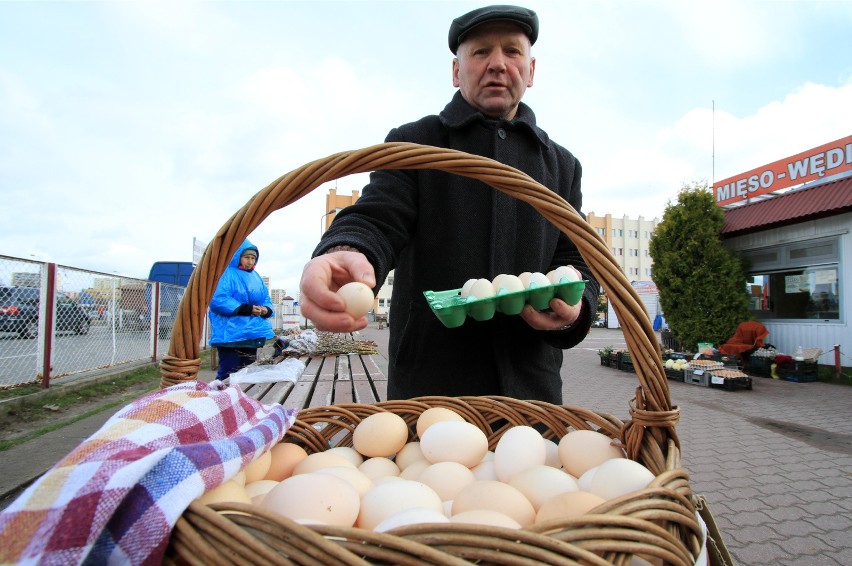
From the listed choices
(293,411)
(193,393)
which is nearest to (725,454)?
(293,411)

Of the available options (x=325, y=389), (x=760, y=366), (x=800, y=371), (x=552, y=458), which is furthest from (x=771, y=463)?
(x=760, y=366)

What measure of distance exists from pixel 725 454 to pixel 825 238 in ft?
22.3

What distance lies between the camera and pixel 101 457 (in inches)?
24.4

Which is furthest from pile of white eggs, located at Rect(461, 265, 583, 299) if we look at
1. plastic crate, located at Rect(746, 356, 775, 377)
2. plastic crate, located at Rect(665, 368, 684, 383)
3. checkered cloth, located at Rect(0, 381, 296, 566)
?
plastic crate, located at Rect(746, 356, 775, 377)

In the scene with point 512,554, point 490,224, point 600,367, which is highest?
point 490,224

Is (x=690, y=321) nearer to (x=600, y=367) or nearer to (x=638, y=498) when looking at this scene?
(x=600, y=367)

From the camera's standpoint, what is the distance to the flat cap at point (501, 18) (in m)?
1.31

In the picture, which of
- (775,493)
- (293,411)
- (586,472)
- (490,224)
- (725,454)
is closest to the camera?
(586,472)

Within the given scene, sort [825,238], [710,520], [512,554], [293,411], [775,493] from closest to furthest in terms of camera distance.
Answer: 1. [512,554]
2. [710,520]
3. [293,411]
4. [775,493]
5. [825,238]

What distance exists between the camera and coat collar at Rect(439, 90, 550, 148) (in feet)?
4.91

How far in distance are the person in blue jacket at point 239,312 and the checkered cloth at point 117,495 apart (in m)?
3.79

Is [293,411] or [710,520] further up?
[293,411]

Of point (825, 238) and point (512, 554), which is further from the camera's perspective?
point (825, 238)

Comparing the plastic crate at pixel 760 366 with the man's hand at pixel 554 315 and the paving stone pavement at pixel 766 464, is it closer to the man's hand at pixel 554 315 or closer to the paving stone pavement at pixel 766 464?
the paving stone pavement at pixel 766 464
